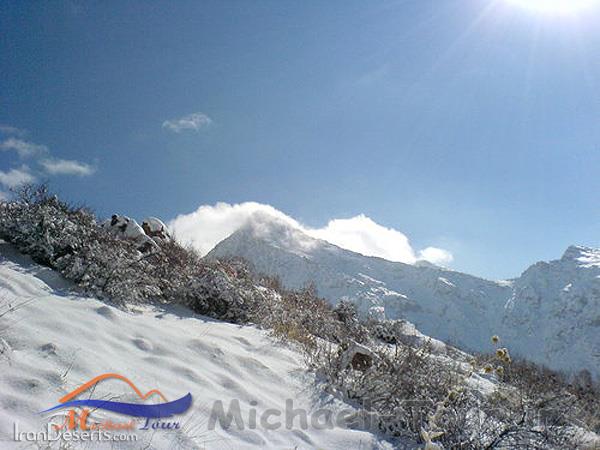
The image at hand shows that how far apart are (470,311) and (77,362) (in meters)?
201

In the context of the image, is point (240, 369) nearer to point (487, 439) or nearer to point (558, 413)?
point (487, 439)

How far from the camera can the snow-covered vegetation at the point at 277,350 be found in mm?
3893

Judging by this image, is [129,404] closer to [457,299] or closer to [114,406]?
[114,406]

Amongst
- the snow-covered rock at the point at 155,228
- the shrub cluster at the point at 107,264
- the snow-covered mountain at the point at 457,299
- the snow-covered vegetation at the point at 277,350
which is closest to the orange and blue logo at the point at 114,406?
the snow-covered vegetation at the point at 277,350

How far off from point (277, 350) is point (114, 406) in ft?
8.91

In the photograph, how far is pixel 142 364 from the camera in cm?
371

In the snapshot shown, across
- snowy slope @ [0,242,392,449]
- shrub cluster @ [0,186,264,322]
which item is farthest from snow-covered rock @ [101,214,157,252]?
snowy slope @ [0,242,392,449]

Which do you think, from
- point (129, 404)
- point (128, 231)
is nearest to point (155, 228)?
point (128, 231)

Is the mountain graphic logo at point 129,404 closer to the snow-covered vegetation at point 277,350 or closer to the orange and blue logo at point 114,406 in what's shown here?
the orange and blue logo at point 114,406

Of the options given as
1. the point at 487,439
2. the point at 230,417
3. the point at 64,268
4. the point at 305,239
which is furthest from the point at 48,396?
the point at 305,239

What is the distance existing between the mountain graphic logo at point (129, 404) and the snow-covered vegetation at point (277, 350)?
180mm

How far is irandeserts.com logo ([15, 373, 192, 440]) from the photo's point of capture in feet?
8.62

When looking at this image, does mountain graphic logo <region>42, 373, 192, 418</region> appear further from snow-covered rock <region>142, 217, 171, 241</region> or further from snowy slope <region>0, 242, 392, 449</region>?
snow-covered rock <region>142, 217, 171, 241</region>

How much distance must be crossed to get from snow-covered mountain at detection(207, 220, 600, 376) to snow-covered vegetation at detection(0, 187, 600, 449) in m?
140
